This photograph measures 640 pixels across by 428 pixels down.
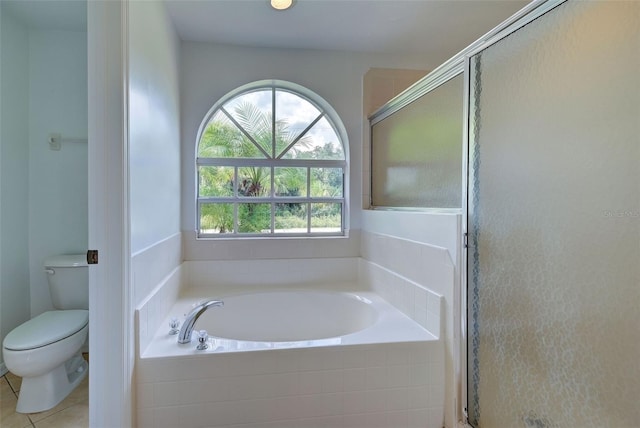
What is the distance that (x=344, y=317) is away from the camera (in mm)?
2363

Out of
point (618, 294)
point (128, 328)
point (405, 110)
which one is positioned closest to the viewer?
point (618, 294)

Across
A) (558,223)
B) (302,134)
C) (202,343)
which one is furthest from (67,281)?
(558,223)

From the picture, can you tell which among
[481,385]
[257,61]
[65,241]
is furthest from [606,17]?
[65,241]

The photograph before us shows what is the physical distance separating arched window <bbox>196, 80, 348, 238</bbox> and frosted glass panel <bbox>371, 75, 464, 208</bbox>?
440 millimetres

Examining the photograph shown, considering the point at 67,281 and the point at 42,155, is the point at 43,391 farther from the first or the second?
the point at 42,155

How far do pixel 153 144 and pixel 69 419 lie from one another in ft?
5.07

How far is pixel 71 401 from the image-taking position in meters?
1.86

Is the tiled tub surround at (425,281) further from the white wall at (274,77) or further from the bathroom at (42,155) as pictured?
the bathroom at (42,155)

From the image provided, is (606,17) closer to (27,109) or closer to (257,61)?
(257,61)

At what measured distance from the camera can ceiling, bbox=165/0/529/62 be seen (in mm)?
1984

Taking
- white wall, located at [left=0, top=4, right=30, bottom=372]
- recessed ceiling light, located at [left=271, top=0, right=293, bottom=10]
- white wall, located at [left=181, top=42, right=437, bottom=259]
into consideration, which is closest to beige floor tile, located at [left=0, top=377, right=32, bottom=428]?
white wall, located at [left=0, top=4, right=30, bottom=372]

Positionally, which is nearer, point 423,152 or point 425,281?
point 425,281

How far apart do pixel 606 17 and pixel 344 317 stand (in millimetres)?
2069

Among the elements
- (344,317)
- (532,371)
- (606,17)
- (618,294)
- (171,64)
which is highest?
(171,64)
